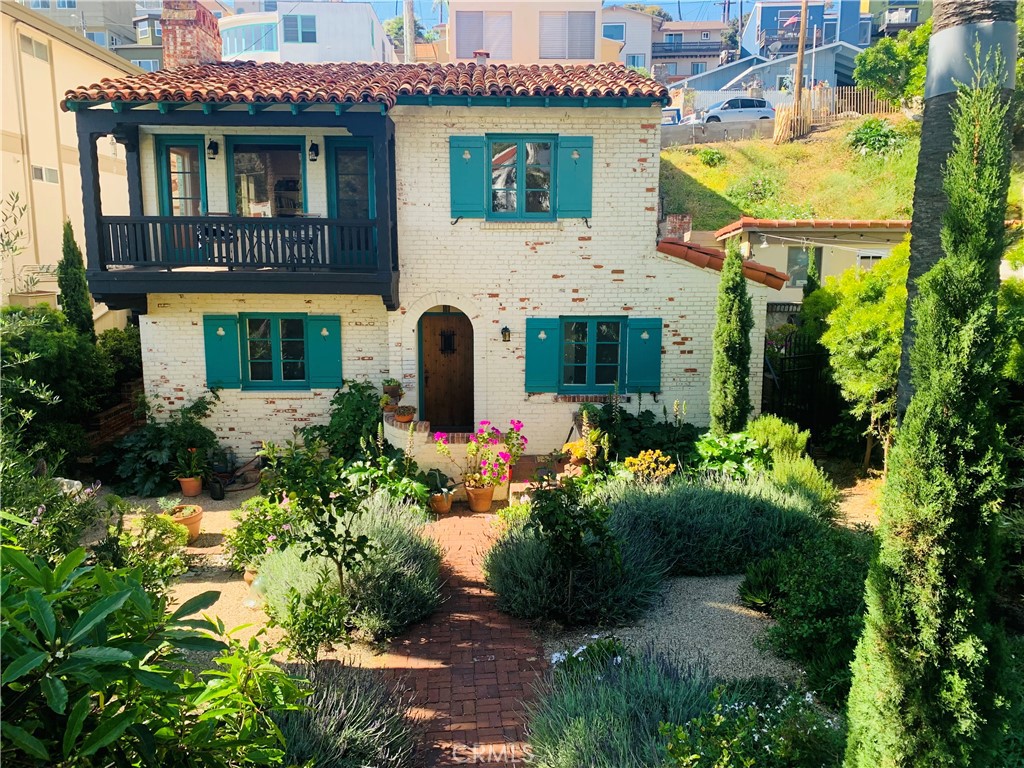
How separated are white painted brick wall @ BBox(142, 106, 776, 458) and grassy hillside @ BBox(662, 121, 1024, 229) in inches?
662

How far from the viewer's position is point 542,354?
12961mm

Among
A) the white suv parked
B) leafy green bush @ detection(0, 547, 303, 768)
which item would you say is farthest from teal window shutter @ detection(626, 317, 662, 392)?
the white suv parked

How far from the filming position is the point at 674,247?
12.8 metres

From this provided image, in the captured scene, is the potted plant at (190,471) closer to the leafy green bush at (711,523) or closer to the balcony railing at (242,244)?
the balcony railing at (242,244)

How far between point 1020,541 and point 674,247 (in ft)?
23.5

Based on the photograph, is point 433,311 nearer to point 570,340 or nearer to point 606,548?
point 570,340

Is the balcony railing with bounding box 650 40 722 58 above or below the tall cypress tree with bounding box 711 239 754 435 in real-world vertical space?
above

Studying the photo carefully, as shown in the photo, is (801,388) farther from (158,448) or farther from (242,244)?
(158,448)

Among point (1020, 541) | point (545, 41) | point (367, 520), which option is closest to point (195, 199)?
point (367, 520)

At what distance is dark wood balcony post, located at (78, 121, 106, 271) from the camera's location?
11.7m

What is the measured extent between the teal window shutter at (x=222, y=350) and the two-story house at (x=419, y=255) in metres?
0.03

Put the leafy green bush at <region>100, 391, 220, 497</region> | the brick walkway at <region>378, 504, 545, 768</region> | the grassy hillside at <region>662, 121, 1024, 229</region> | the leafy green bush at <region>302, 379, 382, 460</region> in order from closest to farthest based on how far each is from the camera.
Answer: the brick walkway at <region>378, 504, 545, 768</region>, the leafy green bush at <region>100, 391, 220, 497</region>, the leafy green bush at <region>302, 379, 382, 460</region>, the grassy hillside at <region>662, 121, 1024, 229</region>

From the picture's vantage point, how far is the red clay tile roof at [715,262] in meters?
12.5

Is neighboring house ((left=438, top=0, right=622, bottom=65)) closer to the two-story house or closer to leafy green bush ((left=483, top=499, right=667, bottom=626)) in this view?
the two-story house
